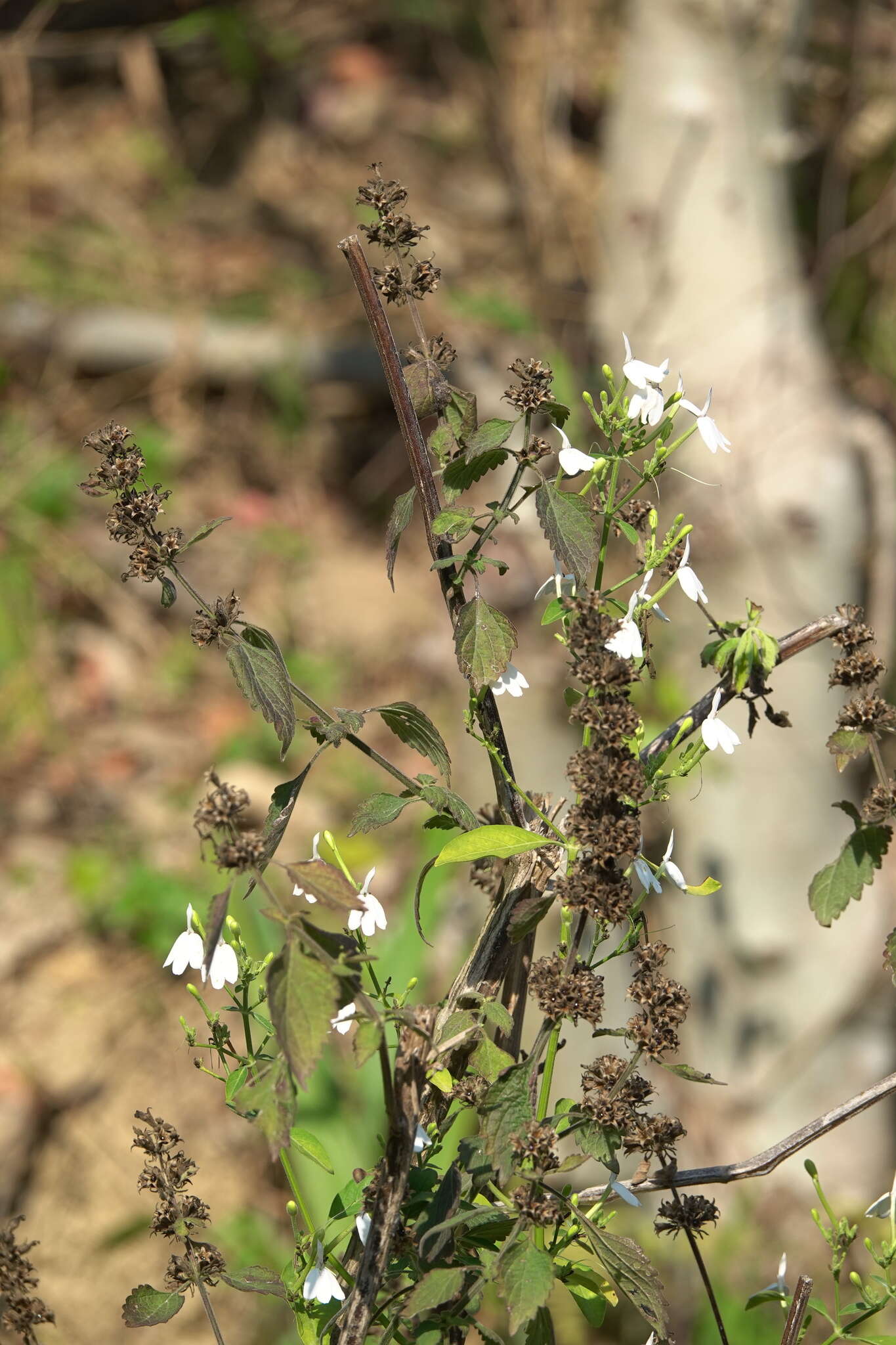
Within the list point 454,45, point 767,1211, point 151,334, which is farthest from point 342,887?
point 454,45

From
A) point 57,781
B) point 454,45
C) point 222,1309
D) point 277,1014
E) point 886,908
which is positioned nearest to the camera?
point 277,1014

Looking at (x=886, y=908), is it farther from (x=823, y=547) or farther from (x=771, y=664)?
(x=771, y=664)

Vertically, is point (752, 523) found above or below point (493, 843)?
above

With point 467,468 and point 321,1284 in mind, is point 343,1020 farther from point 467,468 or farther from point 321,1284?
point 467,468

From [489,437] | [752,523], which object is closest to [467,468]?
[489,437]

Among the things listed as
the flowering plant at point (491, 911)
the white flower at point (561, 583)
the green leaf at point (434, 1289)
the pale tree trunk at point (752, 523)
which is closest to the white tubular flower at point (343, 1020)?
the flowering plant at point (491, 911)

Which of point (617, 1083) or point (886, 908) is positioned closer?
point (617, 1083)
